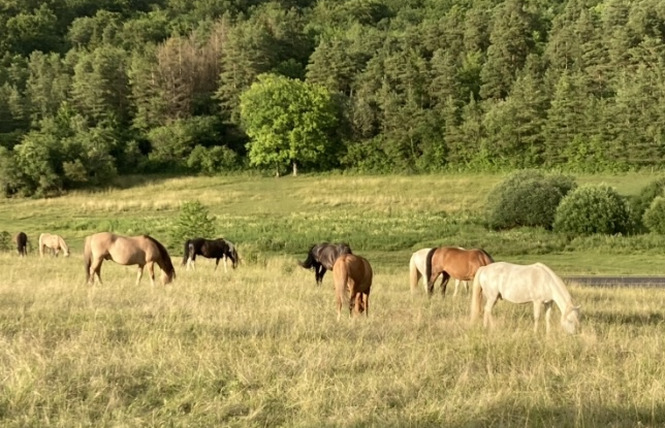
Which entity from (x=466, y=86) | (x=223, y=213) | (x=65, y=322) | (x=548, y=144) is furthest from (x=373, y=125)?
(x=65, y=322)

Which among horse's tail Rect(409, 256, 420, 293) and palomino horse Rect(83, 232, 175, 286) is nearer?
palomino horse Rect(83, 232, 175, 286)

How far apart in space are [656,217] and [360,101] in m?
46.2

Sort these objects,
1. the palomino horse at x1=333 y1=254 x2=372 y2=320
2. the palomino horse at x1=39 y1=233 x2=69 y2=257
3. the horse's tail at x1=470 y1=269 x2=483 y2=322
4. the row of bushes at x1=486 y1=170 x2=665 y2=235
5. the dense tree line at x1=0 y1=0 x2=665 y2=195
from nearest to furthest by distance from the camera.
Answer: the horse's tail at x1=470 y1=269 x2=483 y2=322 → the palomino horse at x1=333 y1=254 x2=372 y2=320 → the palomino horse at x1=39 y1=233 x2=69 y2=257 → the row of bushes at x1=486 y1=170 x2=665 y2=235 → the dense tree line at x1=0 y1=0 x2=665 y2=195

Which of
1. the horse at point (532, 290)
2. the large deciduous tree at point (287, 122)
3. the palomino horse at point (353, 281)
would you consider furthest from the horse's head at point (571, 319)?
the large deciduous tree at point (287, 122)

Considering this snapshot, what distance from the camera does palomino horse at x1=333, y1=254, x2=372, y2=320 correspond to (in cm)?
1120

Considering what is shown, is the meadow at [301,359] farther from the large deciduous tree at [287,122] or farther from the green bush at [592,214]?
the large deciduous tree at [287,122]

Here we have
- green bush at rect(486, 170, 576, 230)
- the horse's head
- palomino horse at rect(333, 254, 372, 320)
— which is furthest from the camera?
green bush at rect(486, 170, 576, 230)

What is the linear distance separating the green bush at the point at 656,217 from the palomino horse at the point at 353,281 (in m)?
35.4

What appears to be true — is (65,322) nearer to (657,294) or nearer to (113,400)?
(113,400)

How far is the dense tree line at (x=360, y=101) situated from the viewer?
67.6 metres

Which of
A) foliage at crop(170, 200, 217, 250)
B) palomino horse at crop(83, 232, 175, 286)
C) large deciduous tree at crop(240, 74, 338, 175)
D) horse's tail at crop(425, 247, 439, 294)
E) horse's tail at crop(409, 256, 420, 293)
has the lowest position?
foliage at crop(170, 200, 217, 250)

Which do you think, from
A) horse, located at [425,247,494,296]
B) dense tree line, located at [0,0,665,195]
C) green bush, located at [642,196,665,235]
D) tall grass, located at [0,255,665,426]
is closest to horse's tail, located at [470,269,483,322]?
tall grass, located at [0,255,665,426]

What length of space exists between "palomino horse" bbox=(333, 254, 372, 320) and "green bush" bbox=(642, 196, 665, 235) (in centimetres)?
3536

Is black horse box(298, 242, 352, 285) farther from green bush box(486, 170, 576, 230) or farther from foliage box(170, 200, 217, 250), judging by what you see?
green bush box(486, 170, 576, 230)
